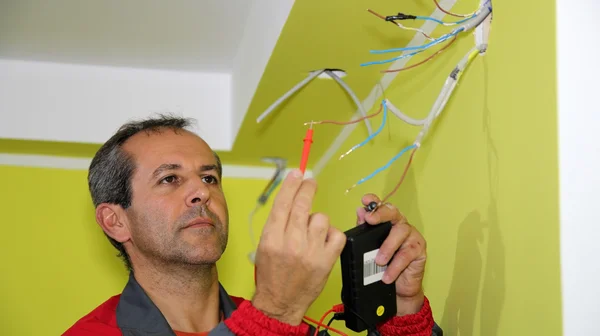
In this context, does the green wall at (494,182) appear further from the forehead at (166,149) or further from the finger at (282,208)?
the forehead at (166,149)

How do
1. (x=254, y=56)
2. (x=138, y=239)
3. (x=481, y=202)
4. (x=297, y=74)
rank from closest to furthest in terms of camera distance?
1. (x=481, y=202)
2. (x=138, y=239)
3. (x=297, y=74)
4. (x=254, y=56)

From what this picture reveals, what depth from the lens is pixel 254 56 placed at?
2.06 metres

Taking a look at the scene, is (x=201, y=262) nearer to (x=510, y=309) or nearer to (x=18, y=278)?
(x=510, y=309)

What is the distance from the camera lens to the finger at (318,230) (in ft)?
3.69

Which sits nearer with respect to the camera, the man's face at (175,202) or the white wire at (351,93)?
the man's face at (175,202)

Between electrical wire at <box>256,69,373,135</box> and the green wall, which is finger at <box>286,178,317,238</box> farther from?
electrical wire at <box>256,69,373,135</box>

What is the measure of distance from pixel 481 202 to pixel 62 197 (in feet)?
5.32

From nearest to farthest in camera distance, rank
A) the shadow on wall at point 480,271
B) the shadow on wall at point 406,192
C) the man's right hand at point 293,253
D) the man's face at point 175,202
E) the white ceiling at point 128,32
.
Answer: the man's right hand at point 293,253 < the shadow on wall at point 480,271 < the man's face at point 175,202 < the shadow on wall at point 406,192 < the white ceiling at point 128,32

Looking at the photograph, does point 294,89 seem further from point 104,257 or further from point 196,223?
point 104,257

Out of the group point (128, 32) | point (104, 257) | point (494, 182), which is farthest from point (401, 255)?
point (104, 257)

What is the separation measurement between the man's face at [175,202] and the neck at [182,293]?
0.04m

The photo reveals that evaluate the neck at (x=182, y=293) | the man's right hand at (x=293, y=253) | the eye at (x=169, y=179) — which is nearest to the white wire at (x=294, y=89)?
the eye at (x=169, y=179)

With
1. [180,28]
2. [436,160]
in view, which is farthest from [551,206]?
[180,28]

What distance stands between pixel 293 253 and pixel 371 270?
0.29 m
